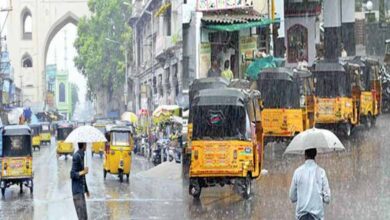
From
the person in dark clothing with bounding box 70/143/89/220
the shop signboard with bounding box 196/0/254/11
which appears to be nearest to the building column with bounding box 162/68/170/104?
the shop signboard with bounding box 196/0/254/11

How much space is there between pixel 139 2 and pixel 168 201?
4787 cm

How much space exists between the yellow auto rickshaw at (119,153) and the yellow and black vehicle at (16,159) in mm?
3490

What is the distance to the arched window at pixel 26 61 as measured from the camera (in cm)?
10258

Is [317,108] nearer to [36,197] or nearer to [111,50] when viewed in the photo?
[36,197]

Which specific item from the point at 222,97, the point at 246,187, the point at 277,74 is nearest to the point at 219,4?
the point at 277,74

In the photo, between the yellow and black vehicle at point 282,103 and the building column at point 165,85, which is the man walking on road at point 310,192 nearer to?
the yellow and black vehicle at point 282,103

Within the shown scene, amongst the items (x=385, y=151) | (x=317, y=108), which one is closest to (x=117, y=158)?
(x=317, y=108)

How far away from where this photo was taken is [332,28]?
38.1 metres

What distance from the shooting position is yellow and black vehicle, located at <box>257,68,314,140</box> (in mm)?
23812

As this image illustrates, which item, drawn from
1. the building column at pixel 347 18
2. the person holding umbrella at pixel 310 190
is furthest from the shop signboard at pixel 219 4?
the person holding umbrella at pixel 310 190

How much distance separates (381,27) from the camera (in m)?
50.2

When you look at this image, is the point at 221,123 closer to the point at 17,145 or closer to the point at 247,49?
the point at 17,145

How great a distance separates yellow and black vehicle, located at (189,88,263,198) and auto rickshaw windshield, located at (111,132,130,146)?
1256 centimetres

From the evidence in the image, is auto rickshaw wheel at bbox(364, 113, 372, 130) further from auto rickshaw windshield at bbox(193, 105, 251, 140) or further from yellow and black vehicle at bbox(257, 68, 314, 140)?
auto rickshaw windshield at bbox(193, 105, 251, 140)
